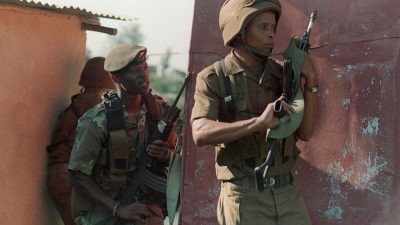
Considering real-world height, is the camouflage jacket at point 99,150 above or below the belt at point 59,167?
above

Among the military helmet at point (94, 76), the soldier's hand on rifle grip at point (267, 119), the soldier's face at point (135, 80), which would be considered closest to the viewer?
the soldier's hand on rifle grip at point (267, 119)

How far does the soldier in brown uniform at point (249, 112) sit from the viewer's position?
4527mm

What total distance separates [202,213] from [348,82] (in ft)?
3.89

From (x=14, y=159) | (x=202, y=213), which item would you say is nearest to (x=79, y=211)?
(x=202, y=213)

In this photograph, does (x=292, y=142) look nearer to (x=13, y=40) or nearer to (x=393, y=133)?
(x=393, y=133)

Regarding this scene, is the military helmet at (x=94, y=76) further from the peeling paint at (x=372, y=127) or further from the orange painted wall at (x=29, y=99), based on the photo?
the peeling paint at (x=372, y=127)

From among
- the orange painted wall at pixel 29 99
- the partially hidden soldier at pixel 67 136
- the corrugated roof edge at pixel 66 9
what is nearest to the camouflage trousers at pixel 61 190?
the partially hidden soldier at pixel 67 136

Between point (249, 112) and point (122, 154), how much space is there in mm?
1248

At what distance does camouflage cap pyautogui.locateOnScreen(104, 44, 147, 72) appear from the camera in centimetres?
571

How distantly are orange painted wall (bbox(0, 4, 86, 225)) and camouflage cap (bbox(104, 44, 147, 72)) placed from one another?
3.98ft

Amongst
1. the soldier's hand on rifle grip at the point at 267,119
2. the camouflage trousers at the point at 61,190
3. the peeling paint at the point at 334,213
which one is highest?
the soldier's hand on rifle grip at the point at 267,119

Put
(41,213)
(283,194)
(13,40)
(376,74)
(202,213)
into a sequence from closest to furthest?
(283,194)
(376,74)
(202,213)
(13,40)
(41,213)

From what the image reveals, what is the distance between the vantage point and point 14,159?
6910mm

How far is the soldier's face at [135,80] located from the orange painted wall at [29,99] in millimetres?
1370
